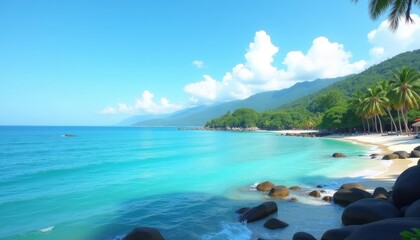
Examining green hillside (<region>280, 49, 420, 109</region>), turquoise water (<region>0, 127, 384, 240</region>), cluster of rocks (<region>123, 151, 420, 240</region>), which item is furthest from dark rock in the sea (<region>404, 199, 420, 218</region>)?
green hillside (<region>280, 49, 420, 109</region>)

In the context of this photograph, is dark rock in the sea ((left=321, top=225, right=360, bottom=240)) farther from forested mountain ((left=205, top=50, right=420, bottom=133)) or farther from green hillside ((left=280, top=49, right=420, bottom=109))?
green hillside ((left=280, top=49, right=420, bottom=109))

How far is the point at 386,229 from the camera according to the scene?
7.06m

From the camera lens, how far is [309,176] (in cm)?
2534

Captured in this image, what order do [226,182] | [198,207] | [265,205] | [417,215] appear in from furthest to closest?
1. [226,182]
2. [198,207]
3. [265,205]
4. [417,215]

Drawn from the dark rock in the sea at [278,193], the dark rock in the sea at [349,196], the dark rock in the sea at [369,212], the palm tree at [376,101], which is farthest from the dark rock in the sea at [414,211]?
the palm tree at [376,101]

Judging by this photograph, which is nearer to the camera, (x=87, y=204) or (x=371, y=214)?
(x=371, y=214)

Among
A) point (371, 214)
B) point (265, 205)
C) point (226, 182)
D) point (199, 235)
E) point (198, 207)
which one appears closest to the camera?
point (371, 214)

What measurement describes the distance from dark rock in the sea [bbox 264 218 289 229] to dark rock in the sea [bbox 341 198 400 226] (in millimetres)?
2488

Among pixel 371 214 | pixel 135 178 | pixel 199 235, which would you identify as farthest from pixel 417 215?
pixel 135 178

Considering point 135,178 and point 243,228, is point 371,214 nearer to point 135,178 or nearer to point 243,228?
point 243,228

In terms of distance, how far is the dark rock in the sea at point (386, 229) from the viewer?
22.6ft

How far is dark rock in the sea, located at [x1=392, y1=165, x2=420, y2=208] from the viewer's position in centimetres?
1077

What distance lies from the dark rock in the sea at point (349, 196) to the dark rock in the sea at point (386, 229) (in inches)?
295

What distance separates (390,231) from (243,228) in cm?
690
